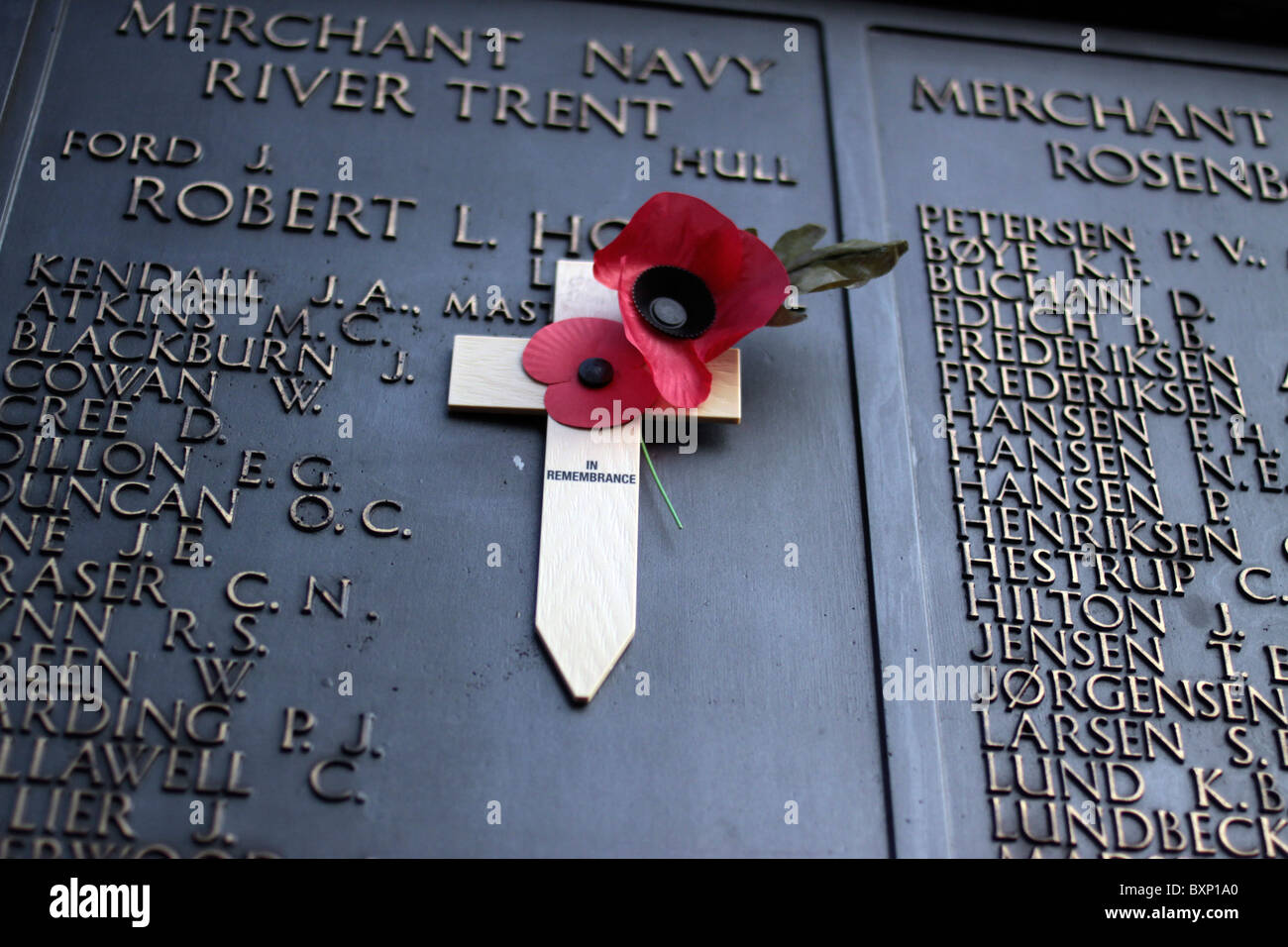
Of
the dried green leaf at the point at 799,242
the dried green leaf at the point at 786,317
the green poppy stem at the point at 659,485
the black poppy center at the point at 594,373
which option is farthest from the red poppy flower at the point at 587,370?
the dried green leaf at the point at 799,242

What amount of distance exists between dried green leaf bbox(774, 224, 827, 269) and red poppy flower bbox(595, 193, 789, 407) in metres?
0.18

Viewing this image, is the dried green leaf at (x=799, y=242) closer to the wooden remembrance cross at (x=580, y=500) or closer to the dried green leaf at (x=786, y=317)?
the dried green leaf at (x=786, y=317)

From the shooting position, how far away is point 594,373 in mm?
3750

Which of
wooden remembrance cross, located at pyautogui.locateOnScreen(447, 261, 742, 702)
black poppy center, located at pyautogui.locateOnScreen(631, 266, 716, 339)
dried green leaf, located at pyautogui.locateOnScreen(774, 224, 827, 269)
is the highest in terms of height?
dried green leaf, located at pyautogui.locateOnScreen(774, 224, 827, 269)

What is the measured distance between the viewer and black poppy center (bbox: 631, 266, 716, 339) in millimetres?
3707

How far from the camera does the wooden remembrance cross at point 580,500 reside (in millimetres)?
3479

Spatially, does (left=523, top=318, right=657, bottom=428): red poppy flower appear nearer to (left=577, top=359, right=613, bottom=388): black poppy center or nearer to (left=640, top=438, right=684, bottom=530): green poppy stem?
(left=577, top=359, right=613, bottom=388): black poppy center

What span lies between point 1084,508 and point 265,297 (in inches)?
101

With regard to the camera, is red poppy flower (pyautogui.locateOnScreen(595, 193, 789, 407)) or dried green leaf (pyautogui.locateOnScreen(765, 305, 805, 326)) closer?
red poppy flower (pyautogui.locateOnScreen(595, 193, 789, 407))

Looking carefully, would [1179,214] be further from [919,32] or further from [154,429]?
[154,429]

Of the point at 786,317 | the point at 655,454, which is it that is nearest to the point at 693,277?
the point at 786,317

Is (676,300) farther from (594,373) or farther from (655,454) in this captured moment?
(655,454)

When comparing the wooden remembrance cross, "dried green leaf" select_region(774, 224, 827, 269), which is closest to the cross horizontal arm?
the wooden remembrance cross
